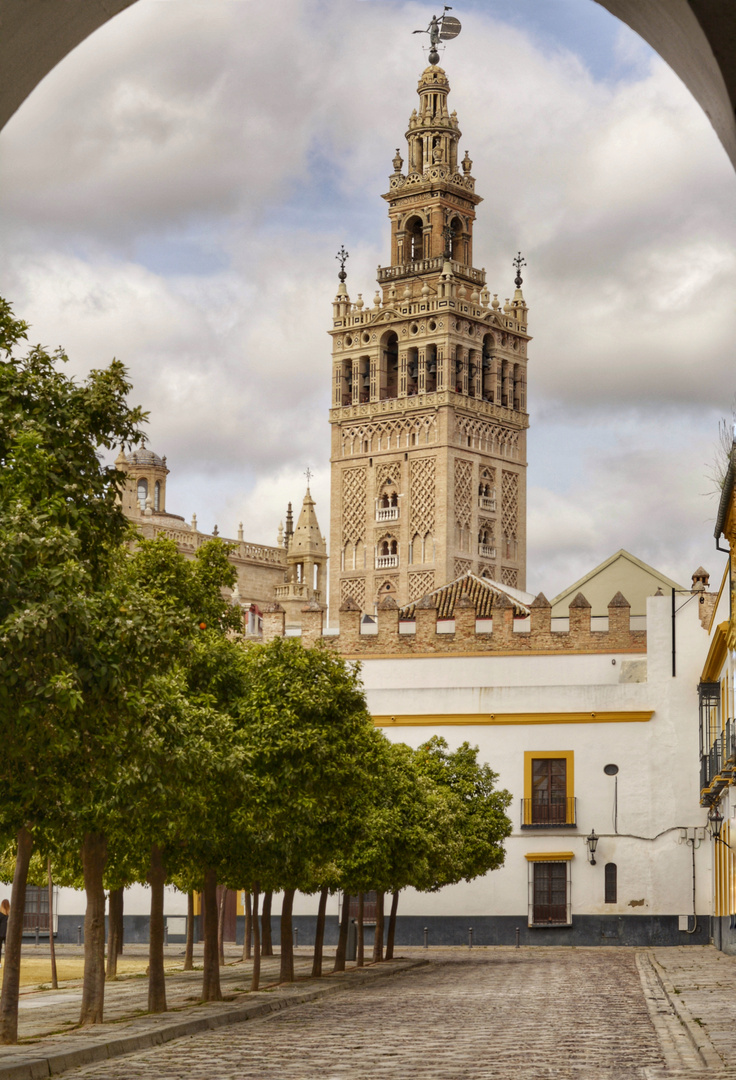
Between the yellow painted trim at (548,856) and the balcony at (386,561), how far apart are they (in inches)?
1829

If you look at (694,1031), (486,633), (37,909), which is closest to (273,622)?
(486,633)

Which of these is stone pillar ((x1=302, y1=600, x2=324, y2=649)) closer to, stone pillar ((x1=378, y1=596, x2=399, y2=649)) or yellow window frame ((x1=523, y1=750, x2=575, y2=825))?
stone pillar ((x1=378, y1=596, x2=399, y2=649))

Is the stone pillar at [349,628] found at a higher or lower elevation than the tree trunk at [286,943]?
higher

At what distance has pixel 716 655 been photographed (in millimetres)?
34938

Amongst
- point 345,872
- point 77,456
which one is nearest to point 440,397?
point 345,872

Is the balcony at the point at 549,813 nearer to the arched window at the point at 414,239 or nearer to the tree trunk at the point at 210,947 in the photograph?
the tree trunk at the point at 210,947

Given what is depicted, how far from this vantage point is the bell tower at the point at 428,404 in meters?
85.8

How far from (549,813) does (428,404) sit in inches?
1904

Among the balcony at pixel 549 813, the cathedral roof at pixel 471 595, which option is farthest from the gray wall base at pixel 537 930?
the cathedral roof at pixel 471 595

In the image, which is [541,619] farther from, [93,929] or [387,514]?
[387,514]

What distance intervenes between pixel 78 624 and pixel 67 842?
7750 mm

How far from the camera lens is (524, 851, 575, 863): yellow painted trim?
3969cm

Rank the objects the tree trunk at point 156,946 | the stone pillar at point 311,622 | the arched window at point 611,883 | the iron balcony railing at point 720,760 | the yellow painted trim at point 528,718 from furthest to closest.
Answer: the stone pillar at point 311,622 → the yellow painted trim at point 528,718 → the arched window at point 611,883 → the iron balcony railing at point 720,760 → the tree trunk at point 156,946

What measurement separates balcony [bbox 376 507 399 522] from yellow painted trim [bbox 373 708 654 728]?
45582 mm
